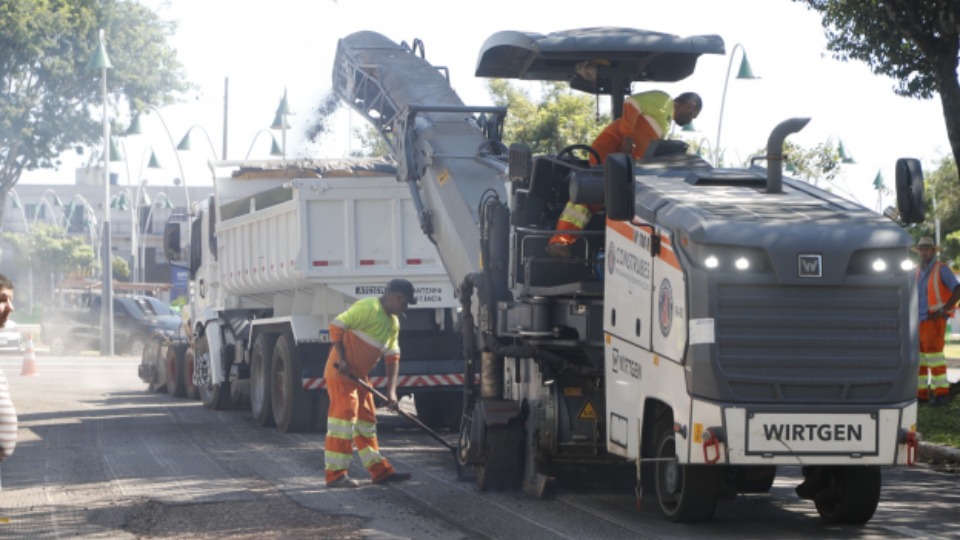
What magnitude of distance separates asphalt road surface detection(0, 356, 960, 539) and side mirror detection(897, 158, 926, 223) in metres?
1.93

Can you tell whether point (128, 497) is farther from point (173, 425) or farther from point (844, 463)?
point (173, 425)

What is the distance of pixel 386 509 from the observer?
10.2 meters

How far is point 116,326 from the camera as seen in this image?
40406 millimetres

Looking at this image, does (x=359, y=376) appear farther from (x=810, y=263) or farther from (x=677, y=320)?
(x=810, y=263)

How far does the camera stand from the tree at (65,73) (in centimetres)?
4728

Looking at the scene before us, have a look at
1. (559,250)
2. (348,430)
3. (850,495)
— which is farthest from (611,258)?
(348,430)

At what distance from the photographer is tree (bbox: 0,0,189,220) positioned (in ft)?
155

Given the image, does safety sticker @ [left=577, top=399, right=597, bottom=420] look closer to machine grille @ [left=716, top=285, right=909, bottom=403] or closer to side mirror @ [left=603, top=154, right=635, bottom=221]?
side mirror @ [left=603, top=154, right=635, bottom=221]

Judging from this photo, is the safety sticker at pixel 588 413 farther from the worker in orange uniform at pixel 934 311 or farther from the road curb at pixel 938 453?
the worker in orange uniform at pixel 934 311

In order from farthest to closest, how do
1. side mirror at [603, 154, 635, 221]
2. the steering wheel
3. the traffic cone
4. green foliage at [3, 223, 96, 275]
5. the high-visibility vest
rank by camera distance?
green foliage at [3, 223, 96, 275] < the traffic cone < the high-visibility vest < the steering wheel < side mirror at [603, 154, 635, 221]

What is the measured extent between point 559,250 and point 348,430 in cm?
247

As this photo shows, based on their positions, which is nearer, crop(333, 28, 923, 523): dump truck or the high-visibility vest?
crop(333, 28, 923, 523): dump truck

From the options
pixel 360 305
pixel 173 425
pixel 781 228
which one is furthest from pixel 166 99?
pixel 781 228

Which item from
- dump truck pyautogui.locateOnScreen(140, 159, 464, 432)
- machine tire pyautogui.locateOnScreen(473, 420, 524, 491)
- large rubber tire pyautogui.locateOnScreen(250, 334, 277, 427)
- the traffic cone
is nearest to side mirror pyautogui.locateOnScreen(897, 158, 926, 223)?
machine tire pyautogui.locateOnScreen(473, 420, 524, 491)
